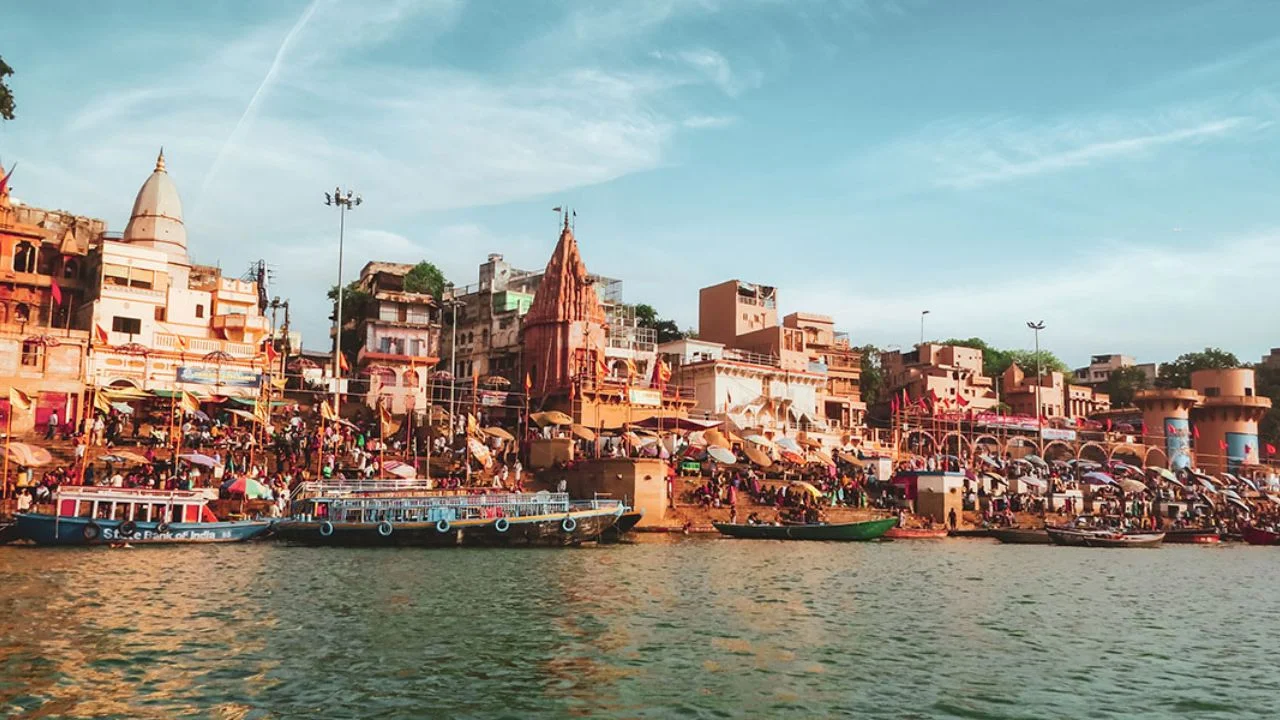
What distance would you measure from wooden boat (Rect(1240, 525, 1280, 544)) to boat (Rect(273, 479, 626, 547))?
38.9m

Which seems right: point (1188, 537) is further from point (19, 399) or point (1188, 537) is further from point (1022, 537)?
point (19, 399)

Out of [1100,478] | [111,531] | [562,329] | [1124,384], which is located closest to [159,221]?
[562,329]

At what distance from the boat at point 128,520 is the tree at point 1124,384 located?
9133 cm

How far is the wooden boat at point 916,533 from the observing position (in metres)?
50.0

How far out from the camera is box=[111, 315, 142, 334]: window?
52000 millimetres

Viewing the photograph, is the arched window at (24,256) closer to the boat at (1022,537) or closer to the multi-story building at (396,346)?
the multi-story building at (396,346)

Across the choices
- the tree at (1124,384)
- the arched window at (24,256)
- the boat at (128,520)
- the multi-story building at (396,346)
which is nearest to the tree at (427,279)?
the multi-story building at (396,346)

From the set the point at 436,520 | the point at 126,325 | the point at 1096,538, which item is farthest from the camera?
the point at 126,325

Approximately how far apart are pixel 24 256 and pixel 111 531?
25.3 m

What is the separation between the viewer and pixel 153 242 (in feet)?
191

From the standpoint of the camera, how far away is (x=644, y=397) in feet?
211

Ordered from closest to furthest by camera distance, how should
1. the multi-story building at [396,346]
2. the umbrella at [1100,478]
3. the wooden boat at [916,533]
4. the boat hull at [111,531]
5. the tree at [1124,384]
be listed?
1. the boat hull at [111,531]
2. the wooden boat at [916,533]
3. the multi-story building at [396,346]
4. the umbrella at [1100,478]
5. the tree at [1124,384]

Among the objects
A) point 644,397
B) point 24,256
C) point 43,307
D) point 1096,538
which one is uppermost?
point 24,256

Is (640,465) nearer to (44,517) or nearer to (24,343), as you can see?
(44,517)
